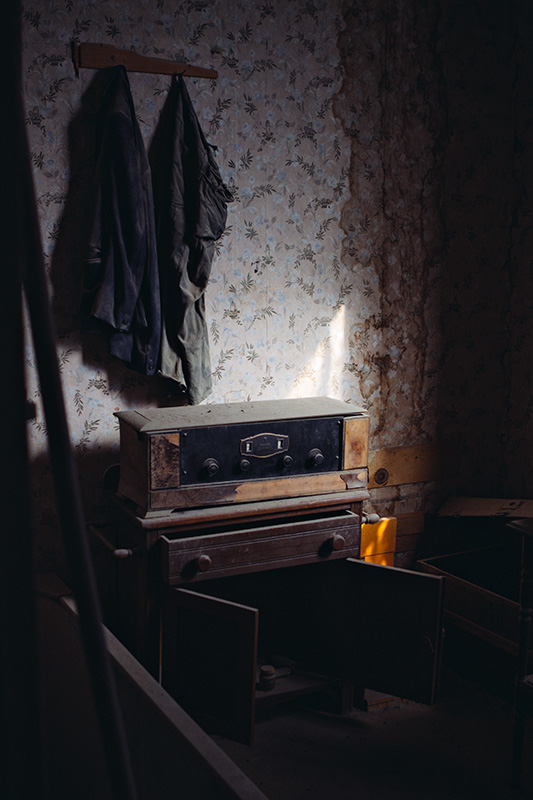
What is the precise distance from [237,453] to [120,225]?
84 centimetres

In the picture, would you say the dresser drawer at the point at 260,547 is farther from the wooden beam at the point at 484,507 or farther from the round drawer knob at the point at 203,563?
the wooden beam at the point at 484,507

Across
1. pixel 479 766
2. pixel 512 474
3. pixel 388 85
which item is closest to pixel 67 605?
pixel 479 766

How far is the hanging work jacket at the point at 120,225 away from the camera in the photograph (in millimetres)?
2160

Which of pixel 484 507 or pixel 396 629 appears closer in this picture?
pixel 396 629

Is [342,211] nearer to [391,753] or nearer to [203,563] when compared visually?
[203,563]

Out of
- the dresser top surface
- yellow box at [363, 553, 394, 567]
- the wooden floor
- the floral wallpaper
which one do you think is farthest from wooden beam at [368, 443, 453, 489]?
the wooden floor

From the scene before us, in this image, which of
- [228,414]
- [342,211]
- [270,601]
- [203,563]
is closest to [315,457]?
[228,414]

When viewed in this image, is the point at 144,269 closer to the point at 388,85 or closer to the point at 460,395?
the point at 388,85

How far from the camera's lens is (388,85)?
2736 mm

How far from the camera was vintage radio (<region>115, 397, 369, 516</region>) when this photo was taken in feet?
6.47

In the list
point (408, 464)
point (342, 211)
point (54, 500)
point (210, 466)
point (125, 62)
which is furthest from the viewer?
point (408, 464)

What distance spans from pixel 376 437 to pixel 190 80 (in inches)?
63.1

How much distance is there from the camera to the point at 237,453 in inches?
81.6

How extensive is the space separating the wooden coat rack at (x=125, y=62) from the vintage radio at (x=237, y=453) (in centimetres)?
117
